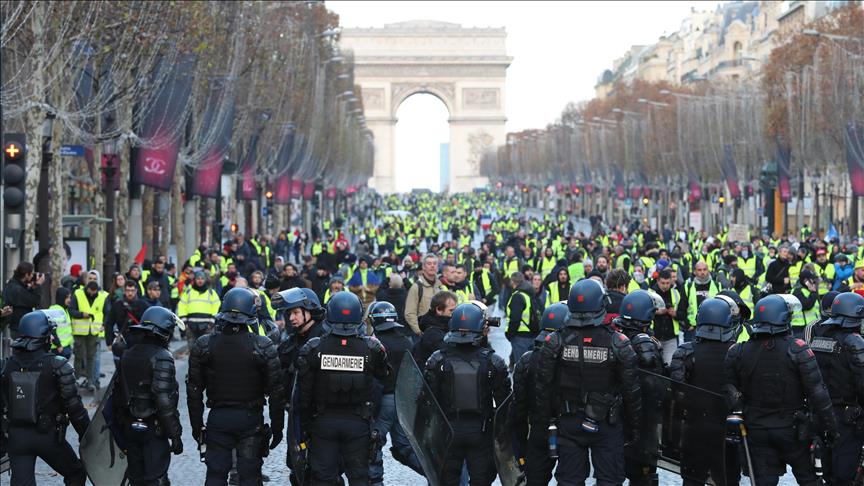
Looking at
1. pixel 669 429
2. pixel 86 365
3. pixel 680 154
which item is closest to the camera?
pixel 669 429

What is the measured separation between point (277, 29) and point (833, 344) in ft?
125

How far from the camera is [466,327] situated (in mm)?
9547

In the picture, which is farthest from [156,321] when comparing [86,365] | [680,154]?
[680,154]

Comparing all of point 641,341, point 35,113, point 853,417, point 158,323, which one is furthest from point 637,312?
point 35,113

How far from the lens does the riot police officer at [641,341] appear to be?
9.58 metres

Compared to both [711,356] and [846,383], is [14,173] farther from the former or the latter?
[846,383]

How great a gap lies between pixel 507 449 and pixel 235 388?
5.18 ft

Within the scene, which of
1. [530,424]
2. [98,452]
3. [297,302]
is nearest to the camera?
[530,424]

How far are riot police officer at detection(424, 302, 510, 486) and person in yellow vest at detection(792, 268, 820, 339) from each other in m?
8.09

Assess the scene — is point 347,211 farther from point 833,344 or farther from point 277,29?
point 833,344

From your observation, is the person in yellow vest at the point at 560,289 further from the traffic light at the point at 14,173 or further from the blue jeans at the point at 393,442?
the blue jeans at the point at 393,442

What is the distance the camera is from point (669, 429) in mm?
9414

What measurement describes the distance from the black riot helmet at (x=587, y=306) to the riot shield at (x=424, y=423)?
89 centimetres

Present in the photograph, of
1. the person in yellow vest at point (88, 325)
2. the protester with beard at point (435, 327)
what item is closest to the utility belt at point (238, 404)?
the protester with beard at point (435, 327)
